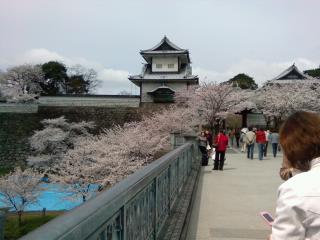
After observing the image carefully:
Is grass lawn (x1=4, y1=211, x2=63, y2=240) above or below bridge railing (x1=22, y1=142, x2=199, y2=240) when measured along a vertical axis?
below

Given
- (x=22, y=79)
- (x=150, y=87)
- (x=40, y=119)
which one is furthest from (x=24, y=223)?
(x=22, y=79)

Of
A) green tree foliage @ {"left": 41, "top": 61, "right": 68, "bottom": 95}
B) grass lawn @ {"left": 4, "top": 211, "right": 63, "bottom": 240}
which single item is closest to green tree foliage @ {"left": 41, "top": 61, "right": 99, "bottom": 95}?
green tree foliage @ {"left": 41, "top": 61, "right": 68, "bottom": 95}

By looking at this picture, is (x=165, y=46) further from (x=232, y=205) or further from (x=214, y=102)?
(x=232, y=205)

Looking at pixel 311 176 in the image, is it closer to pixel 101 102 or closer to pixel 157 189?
pixel 157 189

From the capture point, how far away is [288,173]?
260cm

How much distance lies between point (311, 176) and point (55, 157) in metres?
35.7

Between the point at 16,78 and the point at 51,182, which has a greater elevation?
the point at 16,78

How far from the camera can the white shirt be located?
188 centimetres

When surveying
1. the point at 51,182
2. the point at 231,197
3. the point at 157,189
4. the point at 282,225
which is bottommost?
the point at 51,182

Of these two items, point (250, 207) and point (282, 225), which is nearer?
point (282, 225)

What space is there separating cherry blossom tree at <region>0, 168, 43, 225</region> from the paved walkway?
12.0 m

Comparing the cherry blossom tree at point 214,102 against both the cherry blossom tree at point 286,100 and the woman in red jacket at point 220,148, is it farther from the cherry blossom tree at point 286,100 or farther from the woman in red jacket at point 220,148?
the woman in red jacket at point 220,148

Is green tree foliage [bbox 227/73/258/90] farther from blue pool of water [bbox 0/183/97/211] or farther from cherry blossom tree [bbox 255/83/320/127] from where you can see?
blue pool of water [bbox 0/183/97/211]

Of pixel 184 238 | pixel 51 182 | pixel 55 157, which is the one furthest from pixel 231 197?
pixel 55 157
